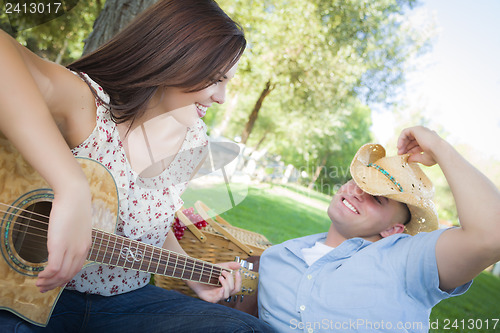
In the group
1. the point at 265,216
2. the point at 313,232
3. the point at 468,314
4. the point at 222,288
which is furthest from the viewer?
the point at 265,216

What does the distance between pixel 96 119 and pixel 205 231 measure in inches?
53.0

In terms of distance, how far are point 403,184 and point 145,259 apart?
1.27 metres

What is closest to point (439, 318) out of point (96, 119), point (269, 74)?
point (96, 119)

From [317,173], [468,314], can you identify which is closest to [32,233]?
[468,314]

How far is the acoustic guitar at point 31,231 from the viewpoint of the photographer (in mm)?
1259

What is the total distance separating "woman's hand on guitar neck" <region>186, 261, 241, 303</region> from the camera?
6.39ft

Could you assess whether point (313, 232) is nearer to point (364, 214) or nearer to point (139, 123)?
point (364, 214)

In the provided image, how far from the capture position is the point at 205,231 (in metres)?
2.73

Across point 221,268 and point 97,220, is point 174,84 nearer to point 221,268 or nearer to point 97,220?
point 97,220

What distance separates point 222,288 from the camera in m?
1.95

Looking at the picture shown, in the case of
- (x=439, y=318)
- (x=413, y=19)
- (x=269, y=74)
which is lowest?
(x=439, y=318)

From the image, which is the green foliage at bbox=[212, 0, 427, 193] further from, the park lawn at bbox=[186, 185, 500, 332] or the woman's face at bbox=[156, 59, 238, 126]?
the woman's face at bbox=[156, 59, 238, 126]

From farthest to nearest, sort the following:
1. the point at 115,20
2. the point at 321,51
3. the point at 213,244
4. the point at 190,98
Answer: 1. the point at 321,51
2. the point at 115,20
3. the point at 213,244
4. the point at 190,98

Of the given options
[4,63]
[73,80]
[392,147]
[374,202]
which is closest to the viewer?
[4,63]
